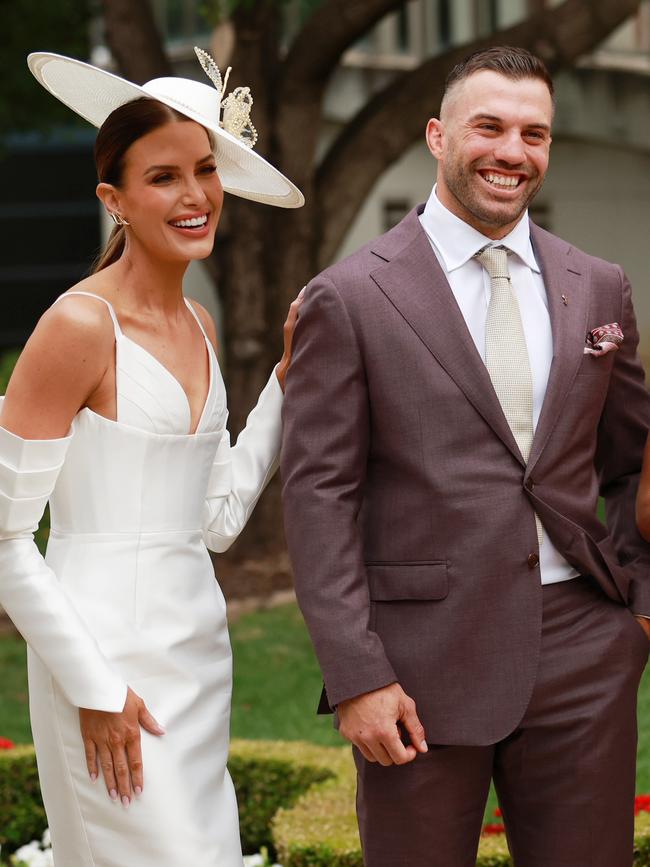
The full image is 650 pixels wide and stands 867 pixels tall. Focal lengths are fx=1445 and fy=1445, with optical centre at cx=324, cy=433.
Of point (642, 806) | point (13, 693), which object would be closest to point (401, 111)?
point (13, 693)

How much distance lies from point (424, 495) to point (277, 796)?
8.08 feet

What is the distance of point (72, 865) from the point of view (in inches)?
123

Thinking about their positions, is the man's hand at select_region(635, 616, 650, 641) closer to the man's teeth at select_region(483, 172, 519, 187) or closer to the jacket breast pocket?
the jacket breast pocket

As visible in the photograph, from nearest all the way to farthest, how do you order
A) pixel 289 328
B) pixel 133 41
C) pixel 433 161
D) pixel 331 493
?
pixel 331 493, pixel 289 328, pixel 133 41, pixel 433 161

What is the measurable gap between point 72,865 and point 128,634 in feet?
1.72

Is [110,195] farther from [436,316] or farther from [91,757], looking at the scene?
[91,757]

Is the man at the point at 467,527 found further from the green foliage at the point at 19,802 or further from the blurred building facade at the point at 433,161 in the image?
the blurred building facade at the point at 433,161

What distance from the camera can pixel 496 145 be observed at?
3.12 meters

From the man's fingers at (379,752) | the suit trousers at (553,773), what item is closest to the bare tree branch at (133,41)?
the suit trousers at (553,773)

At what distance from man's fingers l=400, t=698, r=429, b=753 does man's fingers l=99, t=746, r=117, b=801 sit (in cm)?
61

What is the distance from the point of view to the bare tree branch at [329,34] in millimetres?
8633

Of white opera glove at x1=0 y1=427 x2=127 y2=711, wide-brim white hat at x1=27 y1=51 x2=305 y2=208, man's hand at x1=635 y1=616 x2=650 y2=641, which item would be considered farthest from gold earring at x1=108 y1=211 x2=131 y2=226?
man's hand at x1=635 y1=616 x2=650 y2=641

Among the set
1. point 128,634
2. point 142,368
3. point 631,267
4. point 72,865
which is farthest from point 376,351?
point 631,267

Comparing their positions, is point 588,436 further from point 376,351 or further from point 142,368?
point 142,368
